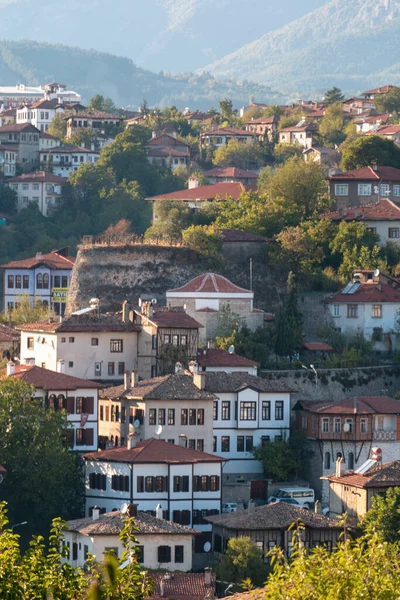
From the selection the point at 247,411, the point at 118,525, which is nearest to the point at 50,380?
the point at 247,411

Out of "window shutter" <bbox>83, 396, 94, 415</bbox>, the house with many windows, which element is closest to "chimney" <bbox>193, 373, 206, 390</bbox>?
"window shutter" <bbox>83, 396, 94, 415</bbox>

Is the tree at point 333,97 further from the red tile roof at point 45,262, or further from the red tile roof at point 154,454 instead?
the red tile roof at point 154,454

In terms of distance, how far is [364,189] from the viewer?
3541 inches

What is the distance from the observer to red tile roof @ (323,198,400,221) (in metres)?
84.6

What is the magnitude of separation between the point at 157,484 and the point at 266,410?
7484 millimetres

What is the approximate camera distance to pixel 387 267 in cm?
8325

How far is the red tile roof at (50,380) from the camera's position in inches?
2756

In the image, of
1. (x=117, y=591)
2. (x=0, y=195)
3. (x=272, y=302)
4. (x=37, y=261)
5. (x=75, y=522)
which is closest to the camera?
(x=117, y=591)

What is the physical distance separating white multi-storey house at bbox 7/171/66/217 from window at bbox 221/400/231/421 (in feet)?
163

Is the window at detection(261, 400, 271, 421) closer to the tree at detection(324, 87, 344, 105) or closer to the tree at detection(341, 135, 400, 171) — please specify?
the tree at detection(341, 135, 400, 171)

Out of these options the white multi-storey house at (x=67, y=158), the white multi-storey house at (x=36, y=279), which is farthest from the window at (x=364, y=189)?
the white multi-storey house at (x=67, y=158)

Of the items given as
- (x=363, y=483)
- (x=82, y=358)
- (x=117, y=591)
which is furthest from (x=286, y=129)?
(x=117, y=591)

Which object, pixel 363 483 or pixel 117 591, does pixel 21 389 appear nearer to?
pixel 363 483

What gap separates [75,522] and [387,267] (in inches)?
1049
